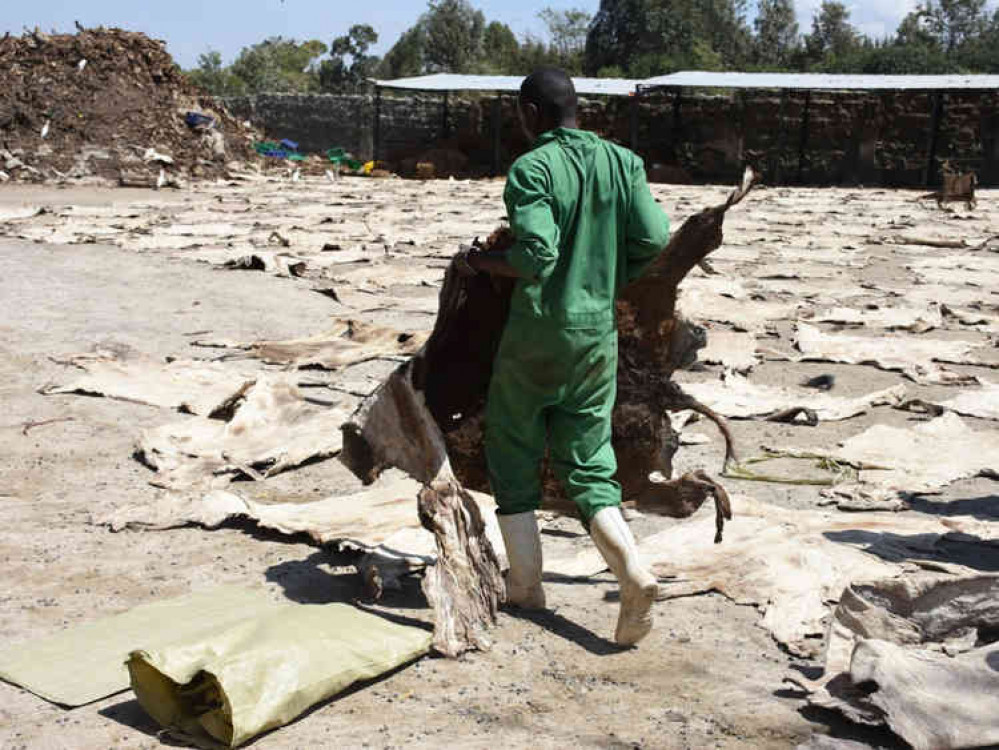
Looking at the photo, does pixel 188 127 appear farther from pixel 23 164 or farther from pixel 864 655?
pixel 864 655

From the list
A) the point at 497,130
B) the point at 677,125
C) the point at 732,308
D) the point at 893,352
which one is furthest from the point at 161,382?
the point at 677,125

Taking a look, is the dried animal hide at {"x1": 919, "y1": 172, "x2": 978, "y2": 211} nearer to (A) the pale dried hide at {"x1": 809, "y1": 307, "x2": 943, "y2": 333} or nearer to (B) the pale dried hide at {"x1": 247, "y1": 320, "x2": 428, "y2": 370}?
(A) the pale dried hide at {"x1": 809, "y1": 307, "x2": 943, "y2": 333}

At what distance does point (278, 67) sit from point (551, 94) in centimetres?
6191

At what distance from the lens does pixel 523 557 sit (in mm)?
3025

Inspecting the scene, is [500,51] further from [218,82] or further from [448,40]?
[218,82]

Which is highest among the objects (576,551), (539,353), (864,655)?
(539,353)

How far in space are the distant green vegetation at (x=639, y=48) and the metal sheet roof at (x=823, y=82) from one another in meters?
23.6

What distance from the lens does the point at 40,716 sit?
2.38m

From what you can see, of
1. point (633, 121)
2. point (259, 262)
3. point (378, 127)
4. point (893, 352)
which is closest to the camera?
point (893, 352)

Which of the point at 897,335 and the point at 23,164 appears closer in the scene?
the point at 897,335

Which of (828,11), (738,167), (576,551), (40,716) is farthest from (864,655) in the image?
(828,11)

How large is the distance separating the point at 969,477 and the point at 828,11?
73.3 m

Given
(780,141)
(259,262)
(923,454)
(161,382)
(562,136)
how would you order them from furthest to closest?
(780,141) < (259,262) < (161,382) < (923,454) < (562,136)

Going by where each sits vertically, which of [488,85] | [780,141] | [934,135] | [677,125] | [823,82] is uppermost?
[823,82]
